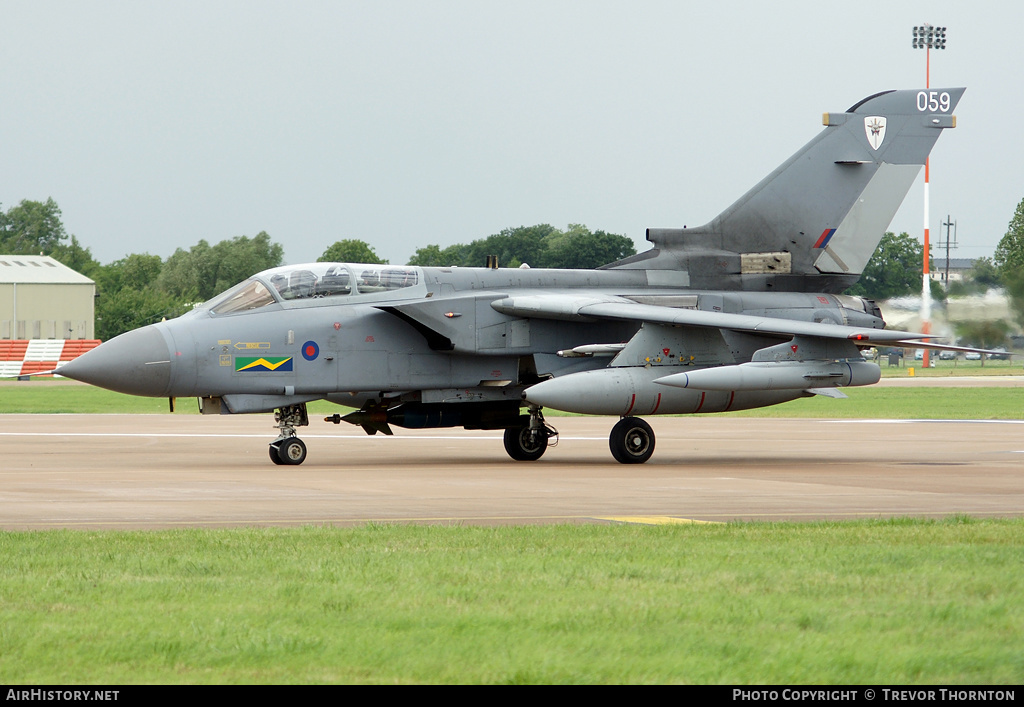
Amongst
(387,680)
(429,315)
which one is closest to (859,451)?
(429,315)

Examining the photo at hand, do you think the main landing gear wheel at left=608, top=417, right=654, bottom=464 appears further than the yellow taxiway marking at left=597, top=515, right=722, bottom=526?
Yes

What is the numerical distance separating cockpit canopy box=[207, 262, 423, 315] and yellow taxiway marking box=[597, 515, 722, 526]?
7705 mm

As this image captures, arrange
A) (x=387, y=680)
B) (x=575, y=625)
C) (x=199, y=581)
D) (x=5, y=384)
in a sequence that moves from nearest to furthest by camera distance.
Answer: (x=387, y=680) → (x=575, y=625) → (x=199, y=581) → (x=5, y=384)

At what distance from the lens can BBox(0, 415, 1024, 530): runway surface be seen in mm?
11391

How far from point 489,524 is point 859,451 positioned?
11.5 m

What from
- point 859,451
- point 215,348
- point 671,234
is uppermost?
point 671,234

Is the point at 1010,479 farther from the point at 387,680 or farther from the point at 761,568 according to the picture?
the point at 387,680

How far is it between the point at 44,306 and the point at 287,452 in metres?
73.2

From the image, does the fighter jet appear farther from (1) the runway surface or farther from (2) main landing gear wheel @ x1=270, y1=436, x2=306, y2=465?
(1) the runway surface

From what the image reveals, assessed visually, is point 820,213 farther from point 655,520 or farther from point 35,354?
point 35,354

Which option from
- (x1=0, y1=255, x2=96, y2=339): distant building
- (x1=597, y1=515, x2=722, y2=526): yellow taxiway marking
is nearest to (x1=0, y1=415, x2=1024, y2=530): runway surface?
(x1=597, y1=515, x2=722, y2=526): yellow taxiway marking

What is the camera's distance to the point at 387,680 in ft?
16.7

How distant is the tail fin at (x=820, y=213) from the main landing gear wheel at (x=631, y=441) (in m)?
2.66

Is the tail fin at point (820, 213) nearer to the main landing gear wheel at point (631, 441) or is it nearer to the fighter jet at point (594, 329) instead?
the fighter jet at point (594, 329)
